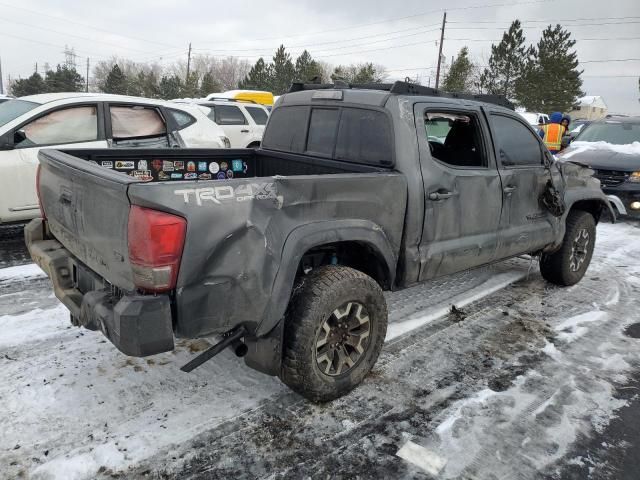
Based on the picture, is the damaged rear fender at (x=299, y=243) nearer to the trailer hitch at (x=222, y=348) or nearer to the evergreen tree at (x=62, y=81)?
the trailer hitch at (x=222, y=348)

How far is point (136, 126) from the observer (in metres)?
6.39

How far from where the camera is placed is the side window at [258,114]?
12.0 metres

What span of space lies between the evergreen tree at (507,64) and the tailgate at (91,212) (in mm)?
47498

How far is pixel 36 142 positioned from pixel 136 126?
→ 4.04ft

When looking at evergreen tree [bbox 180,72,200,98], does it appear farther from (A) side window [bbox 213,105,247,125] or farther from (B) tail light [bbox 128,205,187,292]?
(B) tail light [bbox 128,205,187,292]

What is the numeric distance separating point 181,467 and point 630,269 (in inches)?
233

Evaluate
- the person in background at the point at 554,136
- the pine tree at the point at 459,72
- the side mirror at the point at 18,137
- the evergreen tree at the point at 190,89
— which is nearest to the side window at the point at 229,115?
Answer: the side mirror at the point at 18,137

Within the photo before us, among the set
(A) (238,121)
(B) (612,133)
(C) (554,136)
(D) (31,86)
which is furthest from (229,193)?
(D) (31,86)

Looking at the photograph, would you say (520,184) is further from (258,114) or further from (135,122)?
(258,114)

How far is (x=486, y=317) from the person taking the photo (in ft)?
14.4

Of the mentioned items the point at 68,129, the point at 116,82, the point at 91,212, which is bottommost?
the point at 91,212

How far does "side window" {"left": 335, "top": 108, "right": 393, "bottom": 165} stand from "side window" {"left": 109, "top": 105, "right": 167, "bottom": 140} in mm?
3675

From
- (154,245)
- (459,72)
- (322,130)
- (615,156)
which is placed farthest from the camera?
(459,72)

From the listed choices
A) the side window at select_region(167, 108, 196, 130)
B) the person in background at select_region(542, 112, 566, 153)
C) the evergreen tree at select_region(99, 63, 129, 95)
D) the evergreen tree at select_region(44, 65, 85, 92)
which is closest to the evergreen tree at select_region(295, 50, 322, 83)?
the evergreen tree at select_region(99, 63, 129, 95)
